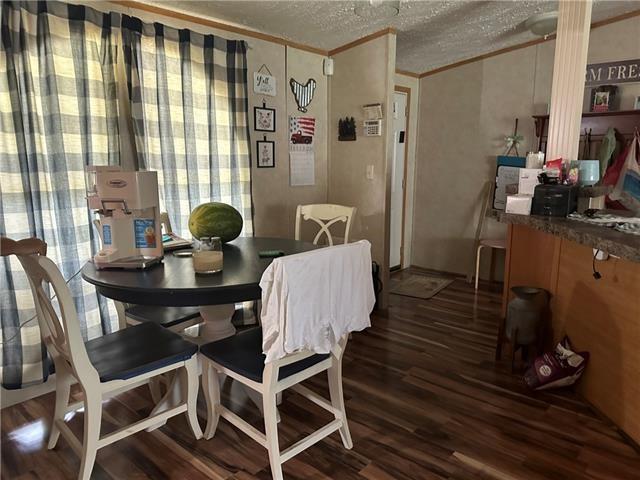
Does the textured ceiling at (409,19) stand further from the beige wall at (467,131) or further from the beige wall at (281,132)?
the beige wall at (467,131)

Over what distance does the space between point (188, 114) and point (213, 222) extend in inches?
40.9

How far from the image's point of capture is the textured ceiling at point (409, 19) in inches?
110

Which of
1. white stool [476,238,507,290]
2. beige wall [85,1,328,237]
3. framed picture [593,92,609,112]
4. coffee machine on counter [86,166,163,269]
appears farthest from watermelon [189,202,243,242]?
framed picture [593,92,609,112]

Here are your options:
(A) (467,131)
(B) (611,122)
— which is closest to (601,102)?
(B) (611,122)

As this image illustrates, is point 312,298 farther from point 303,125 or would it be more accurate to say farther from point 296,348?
point 303,125

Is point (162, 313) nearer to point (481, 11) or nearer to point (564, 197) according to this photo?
point (564, 197)

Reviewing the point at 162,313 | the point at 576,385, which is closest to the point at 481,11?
the point at 576,385

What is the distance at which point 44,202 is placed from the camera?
228 cm

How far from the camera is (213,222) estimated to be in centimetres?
221

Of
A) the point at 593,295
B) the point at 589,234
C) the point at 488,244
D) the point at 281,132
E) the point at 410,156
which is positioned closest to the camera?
the point at 589,234

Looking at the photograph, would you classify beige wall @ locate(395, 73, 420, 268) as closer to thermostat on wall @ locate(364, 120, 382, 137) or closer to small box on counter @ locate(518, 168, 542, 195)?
thermostat on wall @ locate(364, 120, 382, 137)

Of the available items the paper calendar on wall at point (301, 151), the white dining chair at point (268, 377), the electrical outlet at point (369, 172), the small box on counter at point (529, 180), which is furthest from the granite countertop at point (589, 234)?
the paper calendar on wall at point (301, 151)

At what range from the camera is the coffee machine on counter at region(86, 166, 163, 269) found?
1.92 meters

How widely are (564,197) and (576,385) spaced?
105 cm
